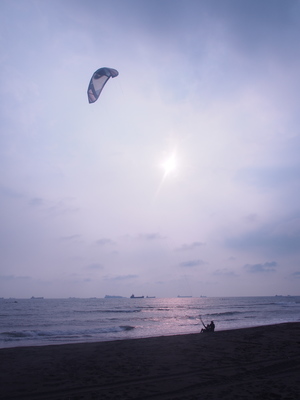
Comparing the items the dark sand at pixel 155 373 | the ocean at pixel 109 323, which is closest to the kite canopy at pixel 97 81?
the dark sand at pixel 155 373

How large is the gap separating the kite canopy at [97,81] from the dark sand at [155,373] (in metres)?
9.82

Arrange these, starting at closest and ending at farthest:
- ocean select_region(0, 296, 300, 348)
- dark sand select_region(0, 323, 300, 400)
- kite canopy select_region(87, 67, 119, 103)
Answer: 1. dark sand select_region(0, 323, 300, 400)
2. kite canopy select_region(87, 67, 119, 103)
3. ocean select_region(0, 296, 300, 348)

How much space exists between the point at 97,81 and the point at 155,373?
11313mm

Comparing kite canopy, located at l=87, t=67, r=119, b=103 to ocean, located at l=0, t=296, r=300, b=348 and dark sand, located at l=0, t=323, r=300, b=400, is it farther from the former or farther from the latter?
ocean, located at l=0, t=296, r=300, b=348

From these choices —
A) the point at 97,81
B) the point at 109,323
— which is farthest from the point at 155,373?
the point at 109,323

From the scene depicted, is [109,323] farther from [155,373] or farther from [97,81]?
[97,81]

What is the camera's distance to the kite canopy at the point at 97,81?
13195 mm

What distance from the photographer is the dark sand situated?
22.0 ft

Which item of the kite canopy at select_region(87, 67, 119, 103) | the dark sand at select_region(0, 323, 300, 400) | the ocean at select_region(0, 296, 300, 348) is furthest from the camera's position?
the ocean at select_region(0, 296, 300, 348)

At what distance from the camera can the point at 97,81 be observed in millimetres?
13578

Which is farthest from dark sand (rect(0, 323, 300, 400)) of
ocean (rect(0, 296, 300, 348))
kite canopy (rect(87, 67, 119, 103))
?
kite canopy (rect(87, 67, 119, 103))

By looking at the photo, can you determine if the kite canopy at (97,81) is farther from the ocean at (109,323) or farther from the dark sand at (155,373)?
the ocean at (109,323)

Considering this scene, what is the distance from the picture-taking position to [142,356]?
11.0 metres

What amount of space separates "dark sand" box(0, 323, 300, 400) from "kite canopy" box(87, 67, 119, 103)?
982 cm
